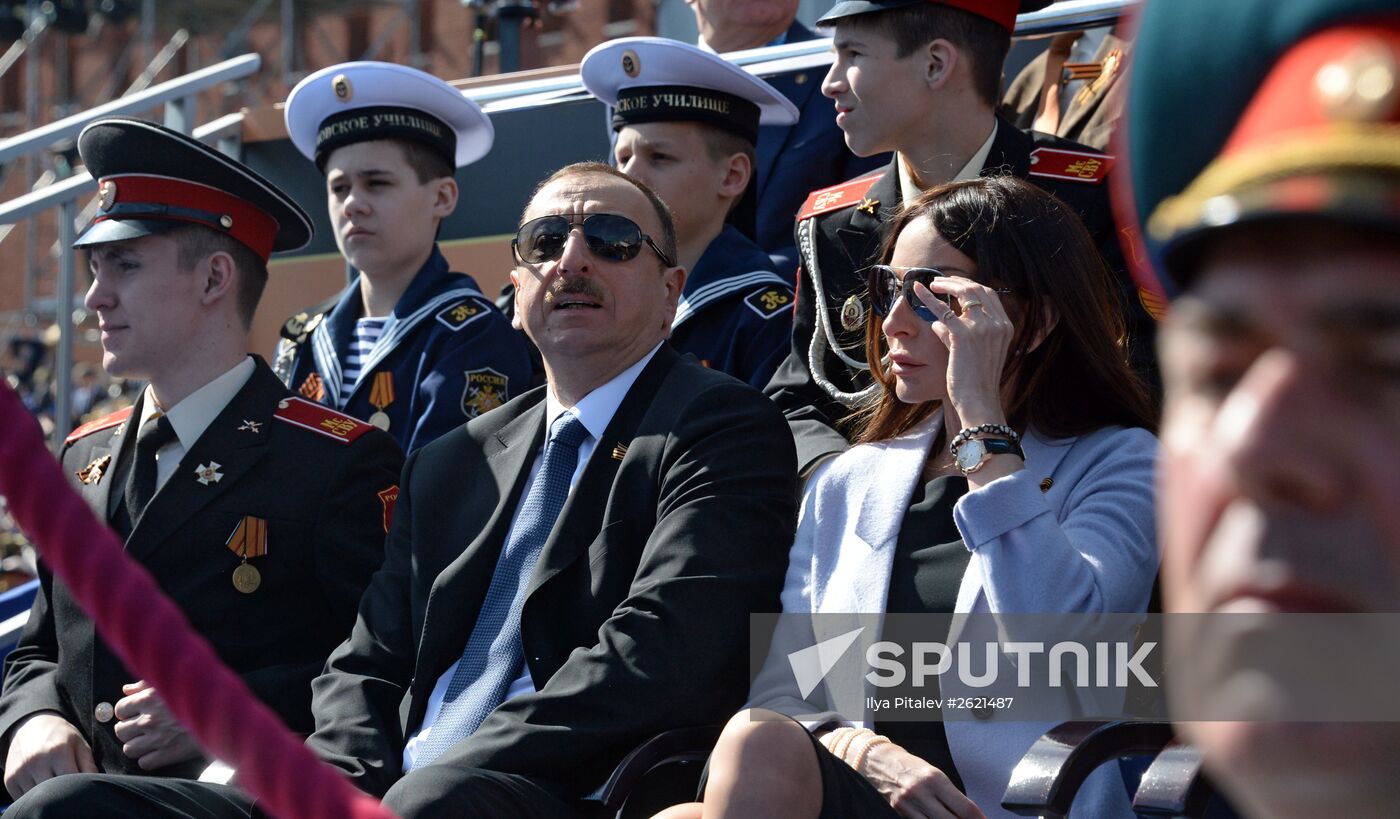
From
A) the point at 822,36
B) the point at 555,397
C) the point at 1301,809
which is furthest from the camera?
the point at 822,36

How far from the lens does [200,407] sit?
4.16 m

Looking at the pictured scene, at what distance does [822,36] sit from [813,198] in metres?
1.62

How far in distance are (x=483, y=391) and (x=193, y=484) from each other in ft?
3.20

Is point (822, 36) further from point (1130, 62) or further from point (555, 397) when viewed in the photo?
point (1130, 62)

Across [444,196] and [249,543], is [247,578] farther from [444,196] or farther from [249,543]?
[444,196]

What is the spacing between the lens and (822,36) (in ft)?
19.1

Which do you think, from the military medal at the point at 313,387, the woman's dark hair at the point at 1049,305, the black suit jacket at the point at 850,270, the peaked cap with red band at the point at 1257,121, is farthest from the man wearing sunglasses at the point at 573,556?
the peaked cap with red band at the point at 1257,121

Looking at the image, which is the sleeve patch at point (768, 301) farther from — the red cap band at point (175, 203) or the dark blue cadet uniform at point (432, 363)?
the red cap band at point (175, 203)

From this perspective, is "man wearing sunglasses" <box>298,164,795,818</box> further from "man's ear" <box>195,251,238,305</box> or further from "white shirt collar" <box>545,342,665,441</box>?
"man's ear" <box>195,251,238,305</box>

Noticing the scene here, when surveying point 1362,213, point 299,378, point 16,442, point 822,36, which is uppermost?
point 822,36

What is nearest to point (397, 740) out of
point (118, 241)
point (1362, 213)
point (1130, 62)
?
point (118, 241)

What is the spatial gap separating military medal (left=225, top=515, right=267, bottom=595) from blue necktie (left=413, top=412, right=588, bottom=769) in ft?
2.29

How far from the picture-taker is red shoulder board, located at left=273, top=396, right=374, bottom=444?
408 centimetres

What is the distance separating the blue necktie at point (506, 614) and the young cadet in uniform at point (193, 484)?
55 cm
